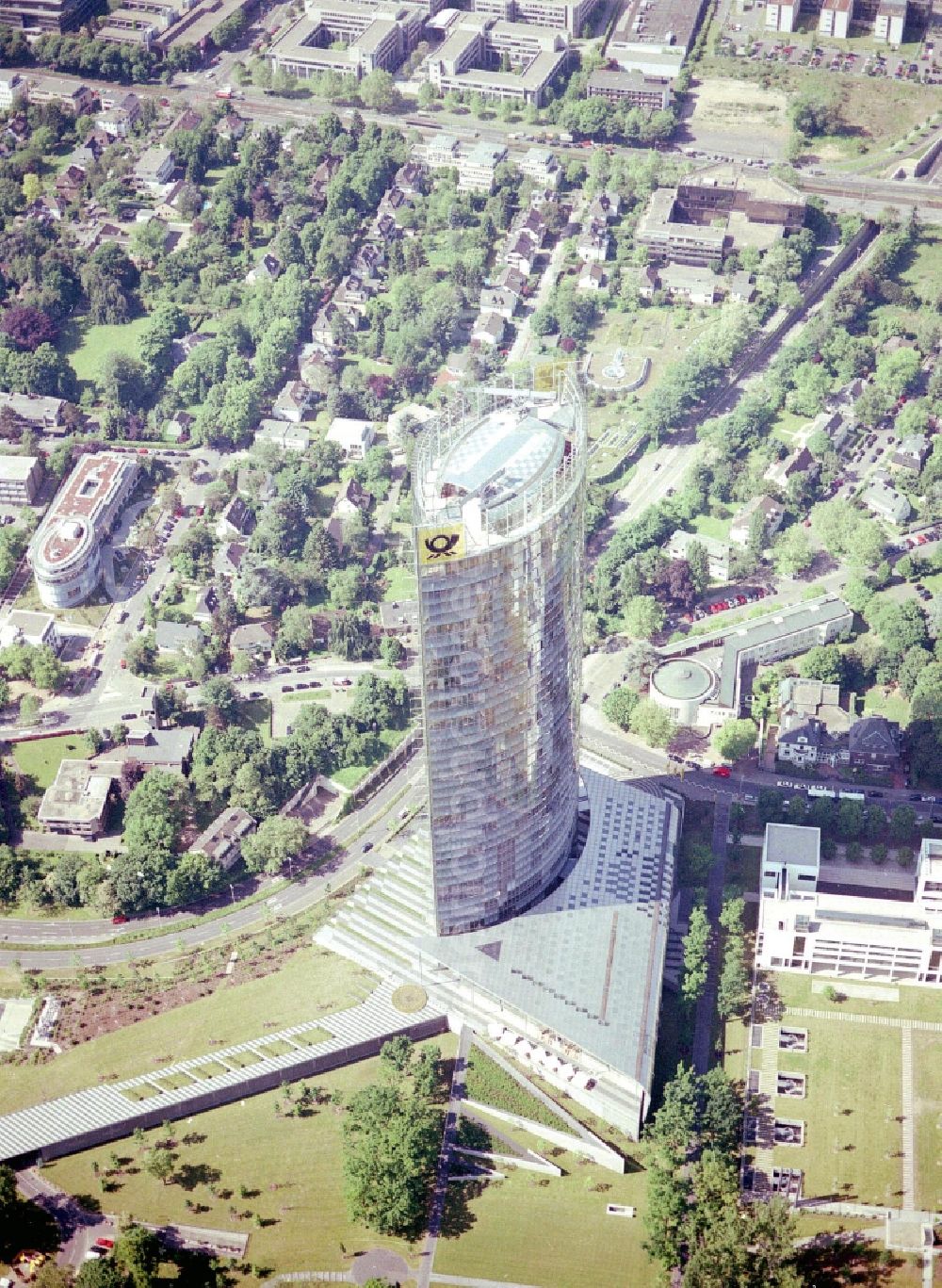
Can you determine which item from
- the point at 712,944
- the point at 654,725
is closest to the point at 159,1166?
the point at 712,944

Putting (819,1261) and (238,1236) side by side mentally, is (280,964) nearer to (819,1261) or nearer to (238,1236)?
(238,1236)

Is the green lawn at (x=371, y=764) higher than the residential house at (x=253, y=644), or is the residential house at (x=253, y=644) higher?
the residential house at (x=253, y=644)

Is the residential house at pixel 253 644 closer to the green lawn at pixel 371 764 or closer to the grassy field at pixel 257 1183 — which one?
the green lawn at pixel 371 764

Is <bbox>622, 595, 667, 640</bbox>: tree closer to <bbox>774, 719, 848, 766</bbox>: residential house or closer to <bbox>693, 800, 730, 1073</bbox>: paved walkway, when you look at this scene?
<bbox>774, 719, 848, 766</bbox>: residential house

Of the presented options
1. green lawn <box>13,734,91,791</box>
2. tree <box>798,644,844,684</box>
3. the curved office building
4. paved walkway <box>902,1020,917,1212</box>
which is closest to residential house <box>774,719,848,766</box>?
tree <box>798,644,844,684</box>

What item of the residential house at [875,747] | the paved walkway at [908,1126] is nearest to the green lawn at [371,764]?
the residential house at [875,747]
